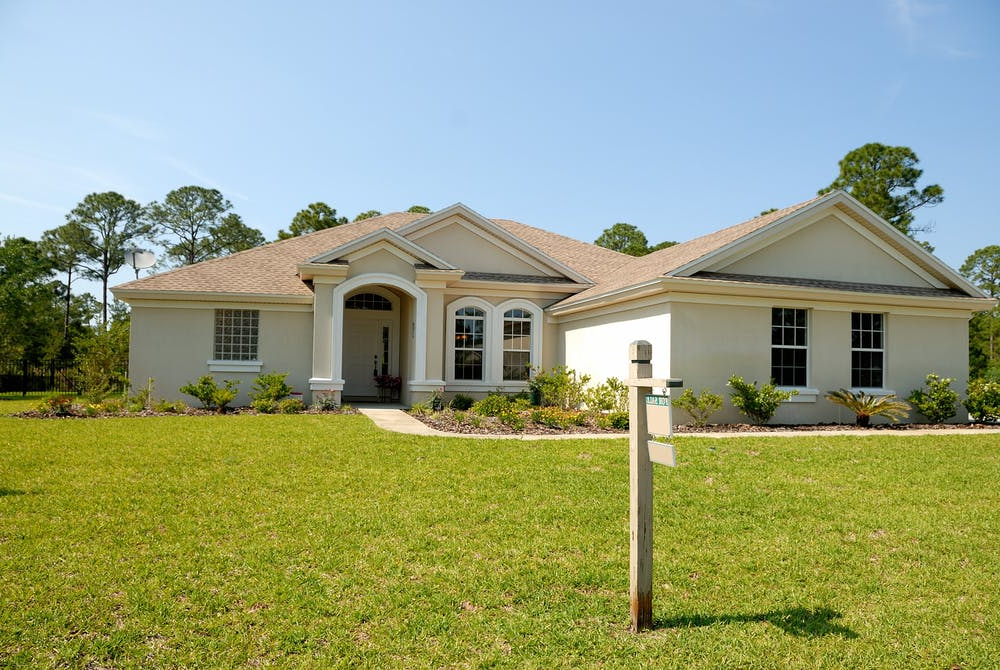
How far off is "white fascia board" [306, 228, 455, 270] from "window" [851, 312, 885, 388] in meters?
9.90

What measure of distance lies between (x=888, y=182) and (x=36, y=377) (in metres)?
41.8

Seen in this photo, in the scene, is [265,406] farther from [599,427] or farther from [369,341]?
[599,427]

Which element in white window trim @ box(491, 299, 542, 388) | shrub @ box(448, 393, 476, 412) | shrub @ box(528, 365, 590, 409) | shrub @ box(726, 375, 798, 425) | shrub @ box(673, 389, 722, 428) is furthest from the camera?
white window trim @ box(491, 299, 542, 388)

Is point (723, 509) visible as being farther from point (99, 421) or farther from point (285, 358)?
point (285, 358)

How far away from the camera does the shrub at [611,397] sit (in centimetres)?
1497

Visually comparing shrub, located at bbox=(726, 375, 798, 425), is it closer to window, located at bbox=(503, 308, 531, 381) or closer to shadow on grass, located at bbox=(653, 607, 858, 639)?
window, located at bbox=(503, 308, 531, 381)

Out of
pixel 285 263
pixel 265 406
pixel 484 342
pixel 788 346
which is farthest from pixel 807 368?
pixel 285 263

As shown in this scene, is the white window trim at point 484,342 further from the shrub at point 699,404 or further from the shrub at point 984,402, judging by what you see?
the shrub at point 984,402

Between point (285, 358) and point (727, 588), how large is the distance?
14.6 m

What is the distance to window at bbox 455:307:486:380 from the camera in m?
18.3

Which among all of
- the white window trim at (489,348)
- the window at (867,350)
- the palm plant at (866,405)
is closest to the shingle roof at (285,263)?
the white window trim at (489,348)

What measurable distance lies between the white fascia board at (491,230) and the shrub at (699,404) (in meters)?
6.66

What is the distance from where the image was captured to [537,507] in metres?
7.02

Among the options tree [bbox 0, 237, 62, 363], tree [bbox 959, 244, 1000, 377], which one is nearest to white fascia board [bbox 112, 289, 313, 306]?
tree [bbox 0, 237, 62, 363]
